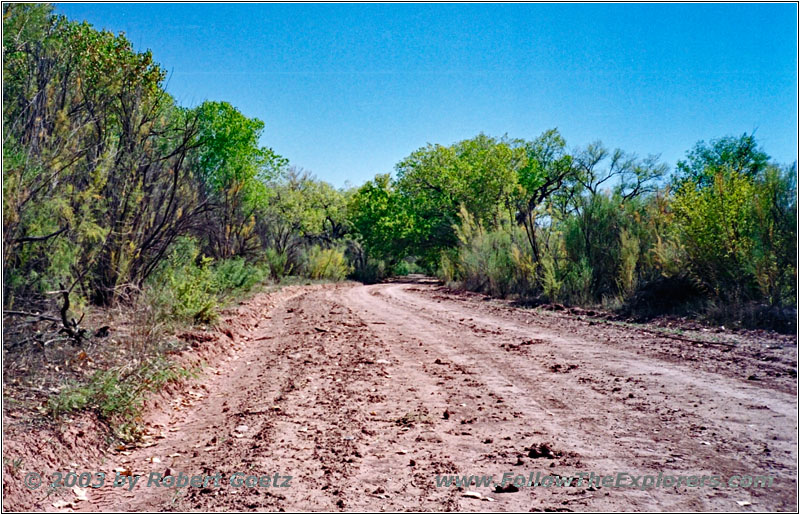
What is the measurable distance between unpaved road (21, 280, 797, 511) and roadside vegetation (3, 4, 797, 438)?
1261 millimetres

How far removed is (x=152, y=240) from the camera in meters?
11.3

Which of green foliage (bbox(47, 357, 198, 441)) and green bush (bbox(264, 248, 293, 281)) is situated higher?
green bush (bbox(264, 248, 293, 281))

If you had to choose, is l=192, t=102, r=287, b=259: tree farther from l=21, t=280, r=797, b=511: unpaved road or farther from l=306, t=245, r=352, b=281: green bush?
l=21, t=280, r=797, b=511: unpaved road

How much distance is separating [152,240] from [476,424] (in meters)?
8.27

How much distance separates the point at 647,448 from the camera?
4.69 metres

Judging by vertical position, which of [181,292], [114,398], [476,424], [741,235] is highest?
[741,235]

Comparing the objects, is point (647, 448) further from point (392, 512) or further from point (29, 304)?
point (29, 304)

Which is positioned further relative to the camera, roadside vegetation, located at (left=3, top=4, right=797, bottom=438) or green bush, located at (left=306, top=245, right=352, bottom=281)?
green bush, located at (left=306, top=245, right=352, bottom=281)

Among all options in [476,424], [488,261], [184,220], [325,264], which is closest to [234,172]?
[325,264]

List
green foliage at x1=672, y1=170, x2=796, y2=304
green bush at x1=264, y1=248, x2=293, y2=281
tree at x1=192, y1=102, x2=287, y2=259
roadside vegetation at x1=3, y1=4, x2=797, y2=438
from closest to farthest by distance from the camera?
roadside vegetation at x1=3, y1=4, x2=797, y2=438 → green foliage at x1=672, y1=170, x2=796, y2=304 → tree at x1=192, y1=102, x2=287, y2=259 → green bush at x1=264, y1=248, x2=293, y2=281

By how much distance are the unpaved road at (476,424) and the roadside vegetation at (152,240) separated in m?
1.26

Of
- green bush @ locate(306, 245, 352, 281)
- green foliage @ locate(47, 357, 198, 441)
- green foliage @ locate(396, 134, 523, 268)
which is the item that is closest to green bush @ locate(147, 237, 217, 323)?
green foliage @ locate(47, 357, 198, 441)

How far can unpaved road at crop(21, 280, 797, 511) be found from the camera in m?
3.94

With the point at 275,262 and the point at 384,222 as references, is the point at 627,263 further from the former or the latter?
the point at 384,222
